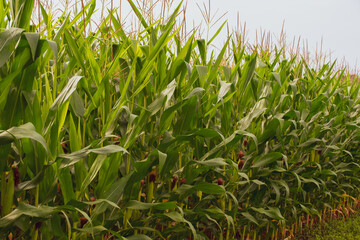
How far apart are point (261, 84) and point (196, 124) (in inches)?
31.9

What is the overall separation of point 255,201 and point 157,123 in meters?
1.27

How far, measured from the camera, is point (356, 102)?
4559 millimetres

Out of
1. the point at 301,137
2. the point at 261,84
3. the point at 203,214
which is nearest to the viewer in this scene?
the point at 203,214

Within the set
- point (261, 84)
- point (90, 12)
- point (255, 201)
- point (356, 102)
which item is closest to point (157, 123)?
point (90, 12)

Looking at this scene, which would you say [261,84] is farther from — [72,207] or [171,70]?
[72,207]

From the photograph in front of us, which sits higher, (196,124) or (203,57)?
(203,57)

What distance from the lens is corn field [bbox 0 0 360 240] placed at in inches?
50.9

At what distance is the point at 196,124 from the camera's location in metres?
2.12

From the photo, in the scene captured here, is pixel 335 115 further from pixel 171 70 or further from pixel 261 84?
pixel 171 70

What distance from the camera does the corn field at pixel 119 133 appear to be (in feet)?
4.24

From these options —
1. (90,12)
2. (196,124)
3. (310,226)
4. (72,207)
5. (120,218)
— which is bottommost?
(310,226)

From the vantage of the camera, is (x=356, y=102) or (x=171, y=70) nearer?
(x=171, y=70)

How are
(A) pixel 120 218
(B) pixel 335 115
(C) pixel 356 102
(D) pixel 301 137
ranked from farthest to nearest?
(C) pixel 356 102, (B) pixel 335 115, (D) pixel 301 137, (A) pixel 120 218

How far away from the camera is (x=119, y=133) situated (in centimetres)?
195
